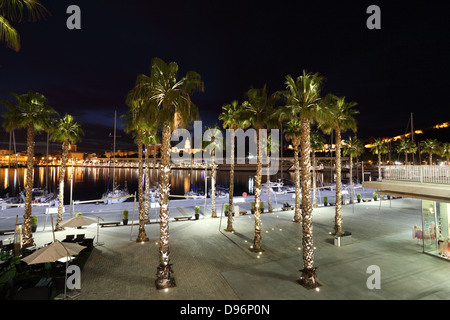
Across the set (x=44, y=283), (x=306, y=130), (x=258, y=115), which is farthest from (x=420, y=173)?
(x=44, y=283)

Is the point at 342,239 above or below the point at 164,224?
below

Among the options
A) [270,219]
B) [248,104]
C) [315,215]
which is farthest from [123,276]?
[315,215]

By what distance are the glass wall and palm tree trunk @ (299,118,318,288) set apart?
9128 millimetres

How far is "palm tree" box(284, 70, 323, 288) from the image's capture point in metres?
10.5

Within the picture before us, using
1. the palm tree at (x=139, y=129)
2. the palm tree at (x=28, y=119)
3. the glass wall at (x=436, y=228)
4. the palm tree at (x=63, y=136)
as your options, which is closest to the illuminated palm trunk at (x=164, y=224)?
the palm tree at (x=139, y=129)

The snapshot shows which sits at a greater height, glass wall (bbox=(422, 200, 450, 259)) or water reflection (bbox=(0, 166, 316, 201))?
glass wall (bbox=(422, 200, 450, 259))

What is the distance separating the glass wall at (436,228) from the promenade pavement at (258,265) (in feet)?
2.34

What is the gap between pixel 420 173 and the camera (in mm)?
13688

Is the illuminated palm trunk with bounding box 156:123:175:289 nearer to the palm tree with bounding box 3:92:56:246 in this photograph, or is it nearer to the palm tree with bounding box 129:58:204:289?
the palm tree with bounding box 129:58:204:289

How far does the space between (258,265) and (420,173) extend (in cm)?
1127

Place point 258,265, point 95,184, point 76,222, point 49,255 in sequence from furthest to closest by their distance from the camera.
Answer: point 95,184
point 76,222
point 258,265
point 49,255

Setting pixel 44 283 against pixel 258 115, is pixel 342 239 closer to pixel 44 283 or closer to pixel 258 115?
pixel 258 115

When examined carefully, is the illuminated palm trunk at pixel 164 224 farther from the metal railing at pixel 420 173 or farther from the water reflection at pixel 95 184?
the water reflection at pixel 95 184

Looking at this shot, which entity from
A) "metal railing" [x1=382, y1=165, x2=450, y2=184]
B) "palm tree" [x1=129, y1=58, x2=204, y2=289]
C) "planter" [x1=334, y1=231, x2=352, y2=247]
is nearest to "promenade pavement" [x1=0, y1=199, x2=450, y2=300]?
"planter" [x1=334, y1=231, x2=352, y2=247]
